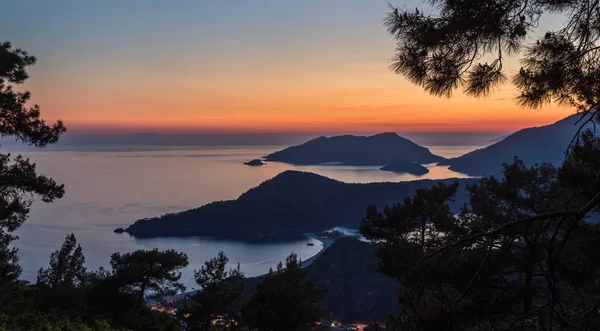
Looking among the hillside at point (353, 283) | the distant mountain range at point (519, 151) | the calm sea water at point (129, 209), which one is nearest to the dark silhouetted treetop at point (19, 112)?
the hillside at point (353, 283)

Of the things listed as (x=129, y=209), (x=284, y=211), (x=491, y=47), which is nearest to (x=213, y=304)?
(x=491, y=47)

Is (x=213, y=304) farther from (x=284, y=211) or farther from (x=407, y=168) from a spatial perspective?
(x=407, y=168)

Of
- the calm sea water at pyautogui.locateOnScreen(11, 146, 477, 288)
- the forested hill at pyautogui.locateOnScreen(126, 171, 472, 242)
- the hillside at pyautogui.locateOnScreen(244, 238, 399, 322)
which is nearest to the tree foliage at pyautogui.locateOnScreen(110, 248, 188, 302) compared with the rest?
the hillside at pyautogui.locateOnScreen(244, 238, 399, 322)

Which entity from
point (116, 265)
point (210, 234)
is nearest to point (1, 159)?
point (116, 265)

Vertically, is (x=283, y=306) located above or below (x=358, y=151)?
below

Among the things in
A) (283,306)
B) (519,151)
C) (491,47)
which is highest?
(491,47)

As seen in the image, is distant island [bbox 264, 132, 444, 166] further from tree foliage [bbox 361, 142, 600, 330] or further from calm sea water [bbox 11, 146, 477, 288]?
tree foliage [bbox 361, 142, 600, 330]

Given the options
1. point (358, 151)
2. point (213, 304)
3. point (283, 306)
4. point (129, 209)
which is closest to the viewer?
point (283, 306)

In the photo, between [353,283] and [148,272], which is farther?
[353,283]

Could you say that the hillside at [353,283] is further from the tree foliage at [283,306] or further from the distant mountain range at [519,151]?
the distant mountain range at [519,151]
